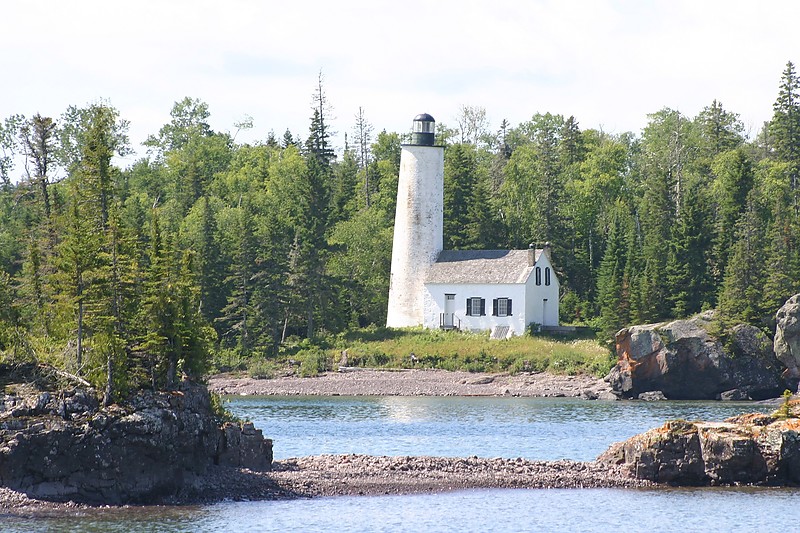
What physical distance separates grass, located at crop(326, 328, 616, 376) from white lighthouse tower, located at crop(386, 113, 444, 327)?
173cm

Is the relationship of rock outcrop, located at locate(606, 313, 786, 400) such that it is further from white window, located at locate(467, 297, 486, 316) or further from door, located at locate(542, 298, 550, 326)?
white window, located at locate(467, 297, 486, 316)

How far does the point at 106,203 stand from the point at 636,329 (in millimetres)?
26389

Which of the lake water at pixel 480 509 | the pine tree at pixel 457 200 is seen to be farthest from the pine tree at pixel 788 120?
the lake water at pixel 480 509

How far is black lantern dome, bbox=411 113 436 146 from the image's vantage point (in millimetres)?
66375

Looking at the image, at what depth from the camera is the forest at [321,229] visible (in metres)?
30.8

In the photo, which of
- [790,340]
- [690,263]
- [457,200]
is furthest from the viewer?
[457,200]

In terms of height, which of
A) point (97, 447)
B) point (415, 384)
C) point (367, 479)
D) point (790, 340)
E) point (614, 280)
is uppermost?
point (614, 280)

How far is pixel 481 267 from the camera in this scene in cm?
6719

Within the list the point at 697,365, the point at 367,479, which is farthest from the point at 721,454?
the point at 697,365

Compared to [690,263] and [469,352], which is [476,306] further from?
[690,263]

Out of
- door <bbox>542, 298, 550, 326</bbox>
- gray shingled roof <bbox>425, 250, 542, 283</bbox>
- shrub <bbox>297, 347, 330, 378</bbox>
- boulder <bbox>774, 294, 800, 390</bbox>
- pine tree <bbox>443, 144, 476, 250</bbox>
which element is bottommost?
shrub <bbox>297, 347, 330, 378</bbox>

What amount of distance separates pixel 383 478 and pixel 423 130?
126 ft

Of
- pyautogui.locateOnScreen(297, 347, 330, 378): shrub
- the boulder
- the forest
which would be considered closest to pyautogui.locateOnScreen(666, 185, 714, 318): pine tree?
the forest

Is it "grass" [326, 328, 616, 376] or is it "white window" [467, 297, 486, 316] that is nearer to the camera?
"grass" [326, 328, 616, 376]
